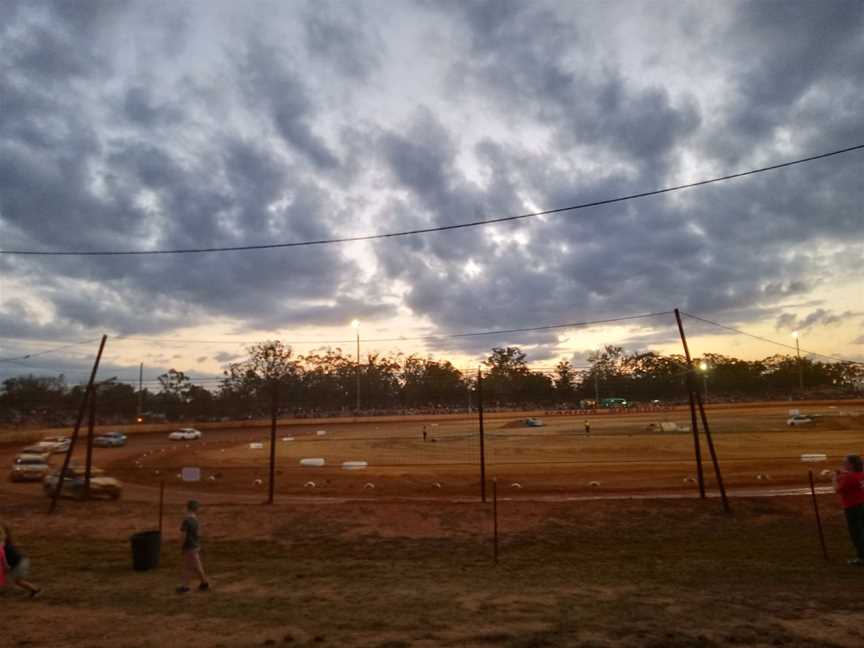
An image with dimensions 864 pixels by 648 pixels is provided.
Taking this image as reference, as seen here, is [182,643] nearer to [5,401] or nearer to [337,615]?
[337,615]

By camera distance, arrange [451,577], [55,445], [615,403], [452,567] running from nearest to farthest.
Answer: [451,577]
[452,567]
[55,445]
[615,403]

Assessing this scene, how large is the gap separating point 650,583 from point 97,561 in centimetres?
1258

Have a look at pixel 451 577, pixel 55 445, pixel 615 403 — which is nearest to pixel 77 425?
pixel 451 577

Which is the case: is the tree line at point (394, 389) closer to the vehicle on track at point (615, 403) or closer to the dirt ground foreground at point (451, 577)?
the vehicle on track at point (615, 403)

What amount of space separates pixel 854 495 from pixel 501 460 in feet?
96.6

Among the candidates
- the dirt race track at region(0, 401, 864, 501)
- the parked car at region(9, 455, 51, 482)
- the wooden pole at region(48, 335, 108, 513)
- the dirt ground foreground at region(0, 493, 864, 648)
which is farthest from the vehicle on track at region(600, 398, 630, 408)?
the wooden pole at region(48, 335, 108, 513)

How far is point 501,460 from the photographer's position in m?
40.3

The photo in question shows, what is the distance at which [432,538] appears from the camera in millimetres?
16656

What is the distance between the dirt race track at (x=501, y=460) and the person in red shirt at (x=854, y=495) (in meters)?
13.6

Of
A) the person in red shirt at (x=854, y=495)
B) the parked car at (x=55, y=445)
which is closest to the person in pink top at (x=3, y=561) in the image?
the person in red shirt at (x=854, y=495)

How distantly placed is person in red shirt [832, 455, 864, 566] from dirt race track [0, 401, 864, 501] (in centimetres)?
1363

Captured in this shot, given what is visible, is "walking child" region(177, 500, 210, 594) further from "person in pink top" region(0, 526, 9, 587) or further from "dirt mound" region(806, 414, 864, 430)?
"dirt mound" region(806, 414, 864, 430)

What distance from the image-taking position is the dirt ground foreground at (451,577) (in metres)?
7.90

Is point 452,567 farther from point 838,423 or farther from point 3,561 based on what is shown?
point 838,423
